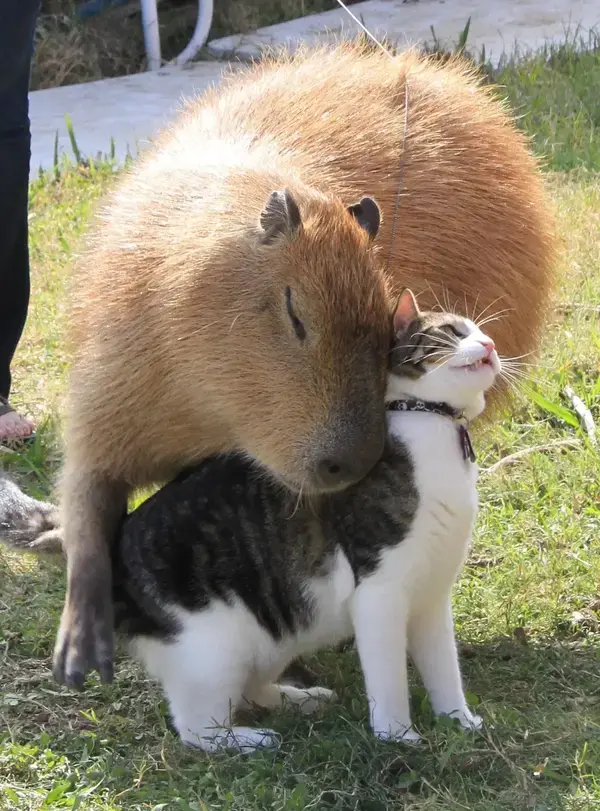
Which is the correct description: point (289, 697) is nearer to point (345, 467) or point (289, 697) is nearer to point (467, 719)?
point (467, 719)

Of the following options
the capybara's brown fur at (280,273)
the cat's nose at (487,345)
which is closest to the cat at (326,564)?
the cat's nose at (487,345)

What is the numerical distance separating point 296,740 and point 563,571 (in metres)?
1.06

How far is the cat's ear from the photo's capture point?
2.59 meters

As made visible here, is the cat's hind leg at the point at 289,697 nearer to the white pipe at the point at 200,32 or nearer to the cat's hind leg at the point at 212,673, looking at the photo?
the cat's hind leg at the point at 212,673

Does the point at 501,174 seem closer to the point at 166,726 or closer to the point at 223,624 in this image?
the point at 223,624

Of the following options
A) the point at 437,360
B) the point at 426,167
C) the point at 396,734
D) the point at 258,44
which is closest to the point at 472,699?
the point at 396,734

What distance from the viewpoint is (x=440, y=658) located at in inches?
109

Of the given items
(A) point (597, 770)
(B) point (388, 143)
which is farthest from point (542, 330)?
(A) point (597, 770)

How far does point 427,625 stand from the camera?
2.75 metres

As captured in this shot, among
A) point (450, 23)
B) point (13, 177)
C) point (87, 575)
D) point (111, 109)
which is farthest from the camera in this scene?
point (450, 23)

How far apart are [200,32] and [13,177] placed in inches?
180

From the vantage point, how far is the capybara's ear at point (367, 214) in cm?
270

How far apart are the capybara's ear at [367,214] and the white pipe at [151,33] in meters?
5.88

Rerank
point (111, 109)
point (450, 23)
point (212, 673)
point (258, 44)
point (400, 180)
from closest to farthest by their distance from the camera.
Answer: point (212, 673), point (400, 180), point (111, 109), point (258, 44), point (450, 23)
